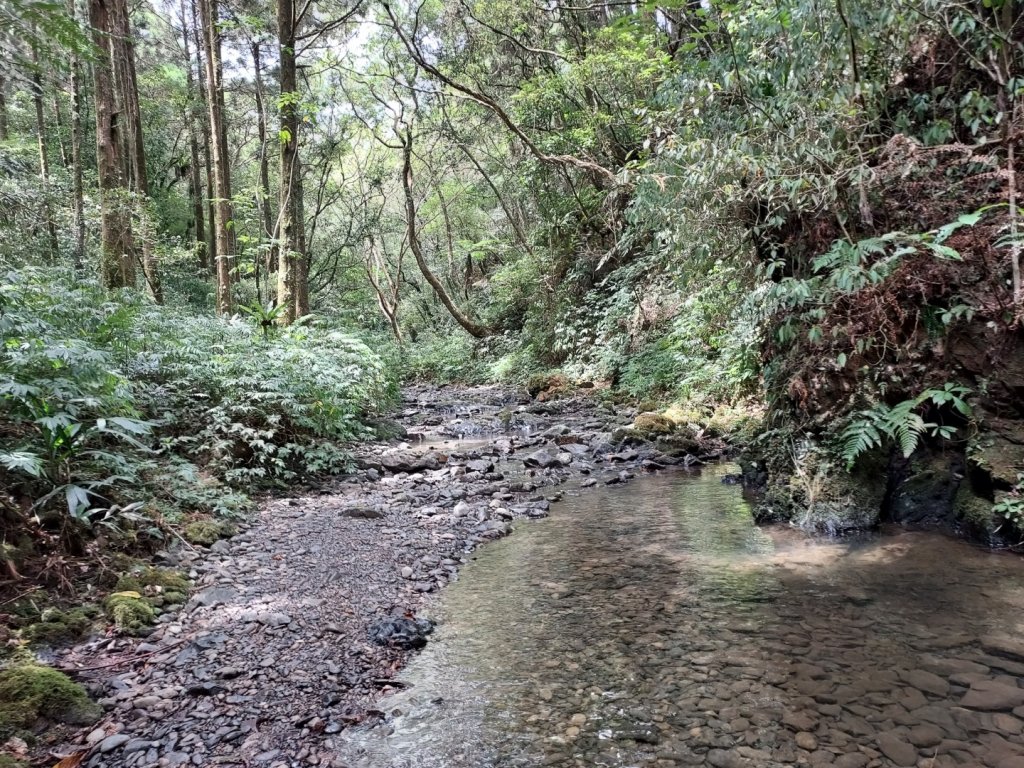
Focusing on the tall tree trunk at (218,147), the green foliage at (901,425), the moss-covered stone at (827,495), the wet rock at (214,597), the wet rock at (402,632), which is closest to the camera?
the wet rock at (402,632)

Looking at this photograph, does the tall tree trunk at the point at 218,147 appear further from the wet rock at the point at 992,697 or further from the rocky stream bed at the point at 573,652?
the wet rock at the point at 992,697

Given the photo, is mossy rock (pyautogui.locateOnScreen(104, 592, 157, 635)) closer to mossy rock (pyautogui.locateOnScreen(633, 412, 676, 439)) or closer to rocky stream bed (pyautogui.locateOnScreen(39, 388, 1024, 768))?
rocky stream bed (pyautogui.locateOnScreen(39, 388, 1024, 768))

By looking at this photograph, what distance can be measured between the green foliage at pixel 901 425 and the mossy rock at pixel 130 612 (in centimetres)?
566

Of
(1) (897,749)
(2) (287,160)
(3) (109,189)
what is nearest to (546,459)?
(1) (897,749)

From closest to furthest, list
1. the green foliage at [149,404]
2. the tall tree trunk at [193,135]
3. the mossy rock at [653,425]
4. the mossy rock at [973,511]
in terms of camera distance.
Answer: the green foliage at [149,404], the mossy rock at [973,511], the mossy rock at [653,425], the tall tree trunk at [193,135]

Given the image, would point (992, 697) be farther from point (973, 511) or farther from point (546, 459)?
point (546, 459)

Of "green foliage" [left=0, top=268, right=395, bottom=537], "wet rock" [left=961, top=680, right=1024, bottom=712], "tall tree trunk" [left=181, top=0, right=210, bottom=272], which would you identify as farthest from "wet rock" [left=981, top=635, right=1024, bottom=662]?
"tall tree trunk" [left=181, top=0, right=210, bottom=272]

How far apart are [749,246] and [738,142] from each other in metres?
1.42

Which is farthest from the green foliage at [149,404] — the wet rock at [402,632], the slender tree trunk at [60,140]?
the slender tree trunk at [60,140]

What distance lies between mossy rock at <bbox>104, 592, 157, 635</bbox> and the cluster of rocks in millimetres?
89

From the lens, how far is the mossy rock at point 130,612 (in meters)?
3.68

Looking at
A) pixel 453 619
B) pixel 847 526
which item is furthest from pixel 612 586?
pixel 847 526

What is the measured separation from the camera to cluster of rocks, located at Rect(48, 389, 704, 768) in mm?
2879

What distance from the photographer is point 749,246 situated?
7203 mm
